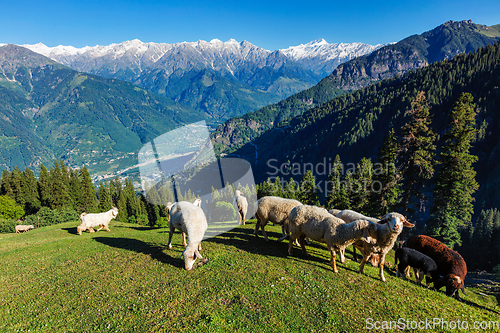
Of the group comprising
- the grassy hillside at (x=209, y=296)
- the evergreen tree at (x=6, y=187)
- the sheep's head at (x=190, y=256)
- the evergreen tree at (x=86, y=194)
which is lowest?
the evergreen tree at (x=86, y=194)

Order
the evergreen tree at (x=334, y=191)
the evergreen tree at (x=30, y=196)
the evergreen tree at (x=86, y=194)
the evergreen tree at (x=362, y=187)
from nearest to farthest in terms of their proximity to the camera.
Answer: the evergreen tree at (x=362, y=187) < the evergreen tree at (x=334, y=191) < the evergreen tree at (x=30, y=196) < the evergreen tree at (x=86, y=194)

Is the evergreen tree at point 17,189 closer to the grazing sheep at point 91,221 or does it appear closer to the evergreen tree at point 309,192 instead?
the grazing sheep at point 91,221

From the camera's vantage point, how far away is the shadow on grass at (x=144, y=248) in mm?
14062

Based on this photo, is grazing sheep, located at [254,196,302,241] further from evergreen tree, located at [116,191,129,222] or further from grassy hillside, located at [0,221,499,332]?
evergreen tree, located at [116,191,129,222]

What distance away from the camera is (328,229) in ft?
46.0

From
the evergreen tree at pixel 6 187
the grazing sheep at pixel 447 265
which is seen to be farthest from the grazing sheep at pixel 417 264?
the evergreen tree at pixel 6 187

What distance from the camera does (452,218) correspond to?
101 ft

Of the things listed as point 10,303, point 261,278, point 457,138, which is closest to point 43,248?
point 10,303

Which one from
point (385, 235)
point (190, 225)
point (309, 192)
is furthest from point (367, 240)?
point (309, 192)

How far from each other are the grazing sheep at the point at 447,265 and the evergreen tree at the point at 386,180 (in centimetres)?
1956

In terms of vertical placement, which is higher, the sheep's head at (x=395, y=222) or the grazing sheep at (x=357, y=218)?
the sheep's head at (x=395, y=222)

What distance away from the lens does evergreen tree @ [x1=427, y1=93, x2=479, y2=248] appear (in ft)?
91.5

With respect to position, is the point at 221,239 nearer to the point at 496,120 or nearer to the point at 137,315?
the point at 137,315

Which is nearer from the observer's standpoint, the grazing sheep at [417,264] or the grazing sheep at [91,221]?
the grazing sheep at [417,264]
